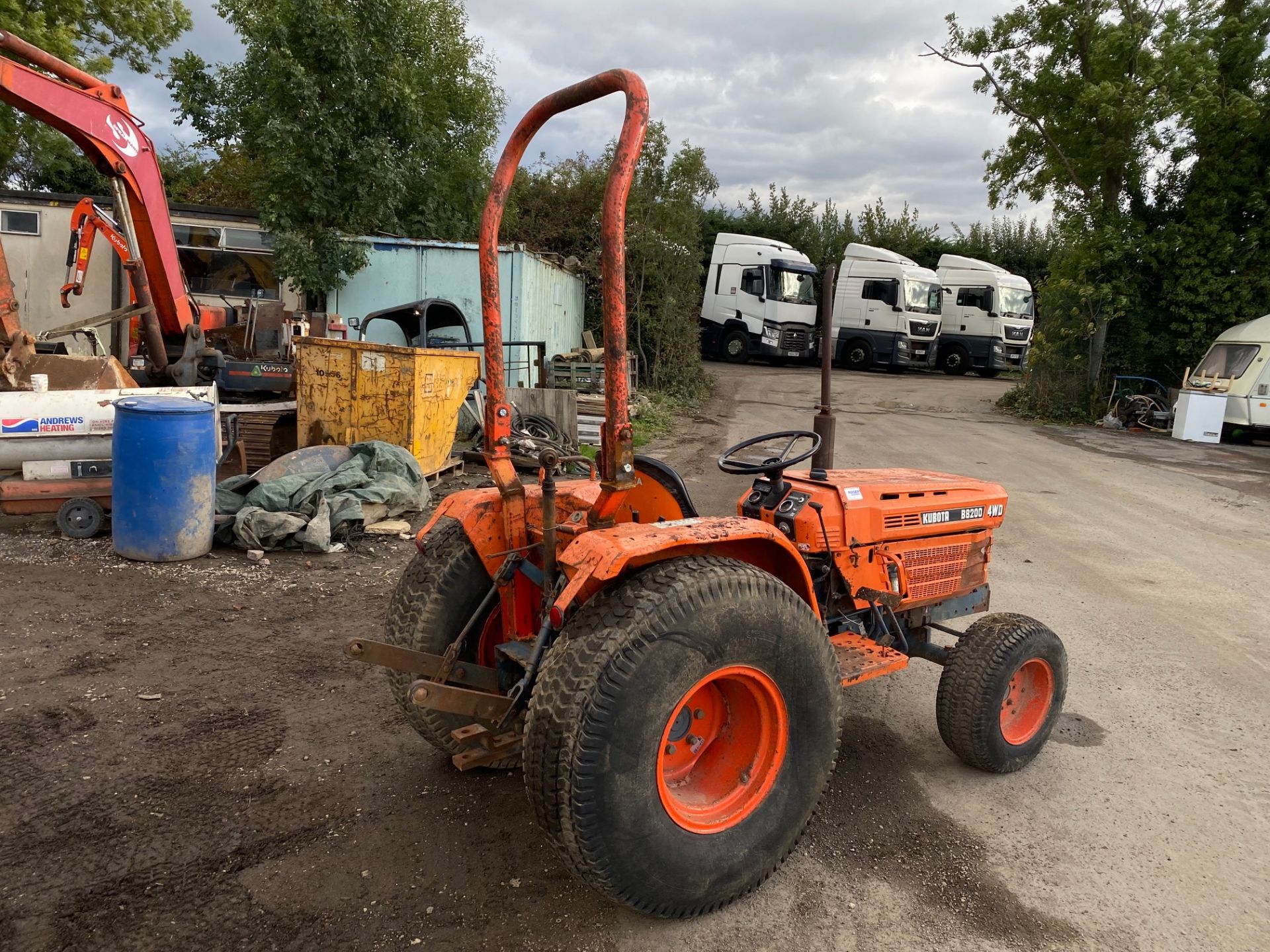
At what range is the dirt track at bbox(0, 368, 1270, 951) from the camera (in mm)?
2527

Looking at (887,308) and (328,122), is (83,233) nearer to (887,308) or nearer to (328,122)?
(328,122)

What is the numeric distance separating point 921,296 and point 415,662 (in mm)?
24757

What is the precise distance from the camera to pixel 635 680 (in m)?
2.30

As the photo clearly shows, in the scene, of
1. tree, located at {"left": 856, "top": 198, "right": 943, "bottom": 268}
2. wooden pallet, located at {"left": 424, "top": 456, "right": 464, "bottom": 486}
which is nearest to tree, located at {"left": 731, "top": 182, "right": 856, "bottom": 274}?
tree, located at {"left": 856, "top": 198, "right": 943, "bottom": 268}

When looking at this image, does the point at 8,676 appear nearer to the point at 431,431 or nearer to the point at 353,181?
the point at 431,431

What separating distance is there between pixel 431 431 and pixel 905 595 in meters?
5.87

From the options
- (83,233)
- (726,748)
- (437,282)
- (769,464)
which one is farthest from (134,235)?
(726,748)

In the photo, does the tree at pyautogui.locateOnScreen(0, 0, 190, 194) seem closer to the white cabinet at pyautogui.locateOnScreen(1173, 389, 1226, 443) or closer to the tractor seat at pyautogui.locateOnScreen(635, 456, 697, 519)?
the tractor seat at pyautogui.locateOnScreen(635, 456, 697, 519)

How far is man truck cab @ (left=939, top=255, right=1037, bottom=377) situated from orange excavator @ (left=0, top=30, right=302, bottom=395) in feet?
72.0

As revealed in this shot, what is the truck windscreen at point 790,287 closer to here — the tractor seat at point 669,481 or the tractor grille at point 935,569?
the tractor grille at point 935,569

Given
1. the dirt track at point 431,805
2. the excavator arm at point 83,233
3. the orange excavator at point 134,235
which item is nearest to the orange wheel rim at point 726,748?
the dirt track at point 431,805

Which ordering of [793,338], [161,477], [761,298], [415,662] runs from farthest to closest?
[793,338] → [761,298] → [161,477] → [415,662]

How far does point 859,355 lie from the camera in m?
26.4

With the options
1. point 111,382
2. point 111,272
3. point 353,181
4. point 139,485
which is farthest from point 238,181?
point 139,485
